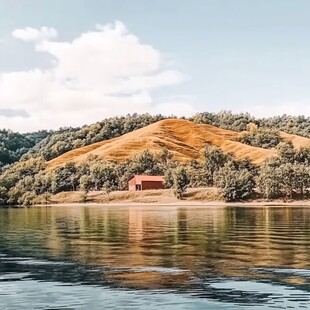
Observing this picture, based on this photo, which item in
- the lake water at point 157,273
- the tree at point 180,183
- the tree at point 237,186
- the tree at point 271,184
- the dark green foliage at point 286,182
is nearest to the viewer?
the lake water at point 157,273

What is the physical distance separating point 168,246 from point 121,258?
927cm

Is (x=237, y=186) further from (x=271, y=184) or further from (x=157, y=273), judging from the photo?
(x=157, y=273)

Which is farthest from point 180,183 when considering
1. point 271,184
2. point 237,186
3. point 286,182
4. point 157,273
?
point 157,273

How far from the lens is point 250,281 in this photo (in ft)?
107

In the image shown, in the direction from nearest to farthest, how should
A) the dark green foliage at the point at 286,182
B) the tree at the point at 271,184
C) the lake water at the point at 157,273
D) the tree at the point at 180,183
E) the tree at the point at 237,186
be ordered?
the lake water at the point at 157,273 → the tree at the point at 271,184 → the dark green foliage at the point at 286,182 → the tree at the point at 237,186 → the tree at the point at 180,183

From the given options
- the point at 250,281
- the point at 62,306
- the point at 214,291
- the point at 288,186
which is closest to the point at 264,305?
the point at 214,291

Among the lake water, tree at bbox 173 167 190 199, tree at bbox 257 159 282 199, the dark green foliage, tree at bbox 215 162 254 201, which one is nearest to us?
the lake water

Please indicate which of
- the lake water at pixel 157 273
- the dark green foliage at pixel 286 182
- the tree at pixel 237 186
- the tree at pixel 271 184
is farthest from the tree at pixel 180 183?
the lake water at pixel 157 273

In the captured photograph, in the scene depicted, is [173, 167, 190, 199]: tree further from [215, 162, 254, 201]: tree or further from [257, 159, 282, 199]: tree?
[257, 159, 282, 199]: tree

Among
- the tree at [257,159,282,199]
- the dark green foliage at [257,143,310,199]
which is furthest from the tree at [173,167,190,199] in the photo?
the tree at [257,159,282,199]

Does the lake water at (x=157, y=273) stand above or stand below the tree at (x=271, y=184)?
below

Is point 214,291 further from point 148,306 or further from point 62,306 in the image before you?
point 62,306

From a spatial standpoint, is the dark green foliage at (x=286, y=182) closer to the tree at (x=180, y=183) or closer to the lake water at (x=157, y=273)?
the tree at (x=180, y=183)

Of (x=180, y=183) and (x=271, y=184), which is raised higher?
(x=180, y=183)
